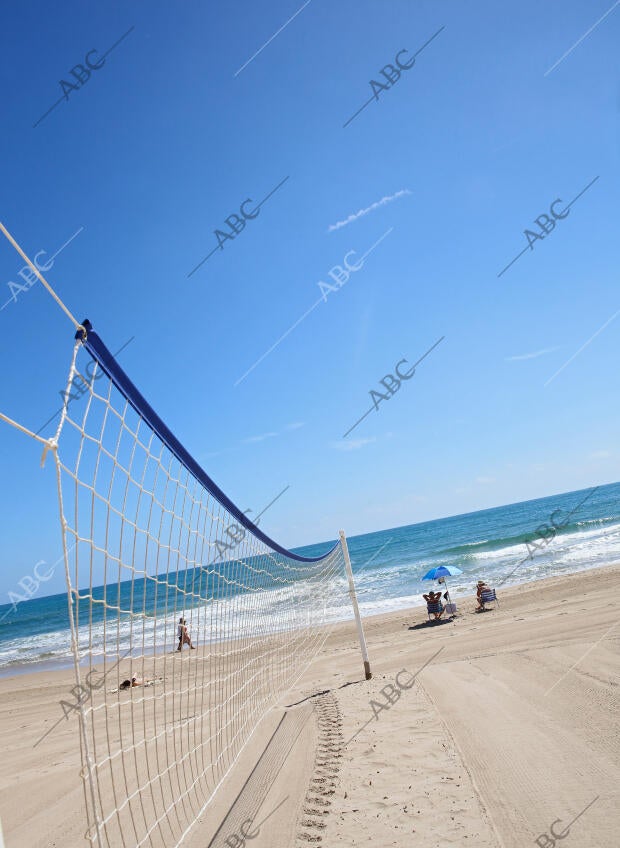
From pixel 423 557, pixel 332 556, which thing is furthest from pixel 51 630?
pixel 332 556

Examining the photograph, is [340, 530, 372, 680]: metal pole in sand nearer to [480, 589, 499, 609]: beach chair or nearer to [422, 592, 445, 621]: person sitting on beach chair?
[422, 592, 445, 621]: person sitting on beach chair

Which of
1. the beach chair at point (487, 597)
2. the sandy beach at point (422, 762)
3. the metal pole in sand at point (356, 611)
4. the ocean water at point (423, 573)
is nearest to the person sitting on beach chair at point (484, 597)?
the beach chair at point (487, 597)

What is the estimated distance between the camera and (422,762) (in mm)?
3805

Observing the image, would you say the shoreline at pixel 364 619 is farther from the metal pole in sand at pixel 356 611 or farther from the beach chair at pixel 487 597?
the metal pole in sand at pixel 356 611

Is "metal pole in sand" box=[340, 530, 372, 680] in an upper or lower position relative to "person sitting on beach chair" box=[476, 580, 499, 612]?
upper

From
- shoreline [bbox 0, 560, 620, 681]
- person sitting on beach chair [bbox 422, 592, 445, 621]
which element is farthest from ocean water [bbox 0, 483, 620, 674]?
person sitting on beach chair [bbox 422, 592, 445, 621]

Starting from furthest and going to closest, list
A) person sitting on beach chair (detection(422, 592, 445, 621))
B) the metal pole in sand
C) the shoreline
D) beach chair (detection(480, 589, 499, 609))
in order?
the shoreline → beach chair (detection(480, 589, 499, 609)) → person sitting on beach chair (detection(422, 592, 445, 621)) → the metal pole in sand

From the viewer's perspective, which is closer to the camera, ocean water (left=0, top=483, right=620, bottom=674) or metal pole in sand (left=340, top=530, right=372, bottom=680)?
metal pole in sand (left=340, top=530, right=372, bottom=680)

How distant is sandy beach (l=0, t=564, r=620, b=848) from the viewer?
3.04 meters

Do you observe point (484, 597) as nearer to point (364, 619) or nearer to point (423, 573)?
point (364, 619)

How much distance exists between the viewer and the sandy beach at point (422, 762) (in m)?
3.04

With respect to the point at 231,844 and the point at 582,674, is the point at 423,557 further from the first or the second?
the point at 231,844

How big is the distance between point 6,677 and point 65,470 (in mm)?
17857

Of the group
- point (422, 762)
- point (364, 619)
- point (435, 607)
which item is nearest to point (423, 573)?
point (364, 619)
